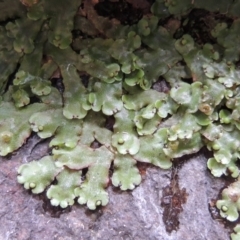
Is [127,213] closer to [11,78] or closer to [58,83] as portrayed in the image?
[58,83]

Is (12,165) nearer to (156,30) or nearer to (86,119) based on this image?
(86,119)

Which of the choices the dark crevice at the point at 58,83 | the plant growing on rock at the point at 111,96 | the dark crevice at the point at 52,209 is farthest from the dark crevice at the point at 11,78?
the dark crevice at the point at 52,209

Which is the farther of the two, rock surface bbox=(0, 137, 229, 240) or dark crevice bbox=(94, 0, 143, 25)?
dark crevice bbox=(94, 0, 143, 25)

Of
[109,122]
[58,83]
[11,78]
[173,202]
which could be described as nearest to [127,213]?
[173,202]

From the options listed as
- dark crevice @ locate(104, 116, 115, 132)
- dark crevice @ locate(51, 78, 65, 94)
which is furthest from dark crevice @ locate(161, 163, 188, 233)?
dark crevice @ locate(51, 78, 65, 94)

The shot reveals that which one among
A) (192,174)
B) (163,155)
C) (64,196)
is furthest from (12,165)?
(192,174)

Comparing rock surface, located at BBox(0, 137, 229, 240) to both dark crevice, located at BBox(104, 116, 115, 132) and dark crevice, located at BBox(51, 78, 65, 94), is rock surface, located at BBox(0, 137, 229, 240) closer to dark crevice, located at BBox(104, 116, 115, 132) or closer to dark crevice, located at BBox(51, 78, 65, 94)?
dark crevice, located at BBox(104, 116, 115, 132)

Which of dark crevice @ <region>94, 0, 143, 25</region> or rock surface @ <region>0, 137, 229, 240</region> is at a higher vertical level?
dark crevice @ <region>94, 0, 143, 25</region>
